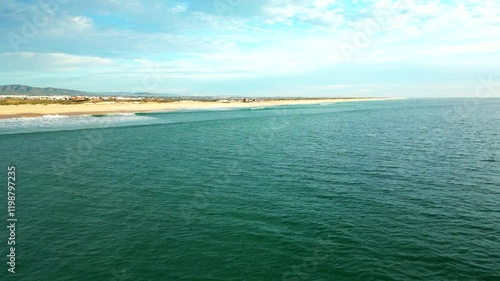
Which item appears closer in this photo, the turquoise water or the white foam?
the turquoise water

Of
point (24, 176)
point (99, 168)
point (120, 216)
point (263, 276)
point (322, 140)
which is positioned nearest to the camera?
point (263, 276)

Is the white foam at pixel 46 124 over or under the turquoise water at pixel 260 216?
over

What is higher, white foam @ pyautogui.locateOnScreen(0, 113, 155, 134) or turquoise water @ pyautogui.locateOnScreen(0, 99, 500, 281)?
white foam @ pyautogui.locateOnScreen(0, 113, 155, 134)

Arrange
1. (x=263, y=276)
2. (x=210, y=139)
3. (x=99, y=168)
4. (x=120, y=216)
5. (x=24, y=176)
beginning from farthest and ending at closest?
(x=210, y=139) < (x=99, y=168) < (x=24, y=176) < (x=120, y=216) < (x=263, y=276)

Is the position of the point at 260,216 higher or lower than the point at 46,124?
lower

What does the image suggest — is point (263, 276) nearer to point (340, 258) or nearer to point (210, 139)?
point (340, 258)

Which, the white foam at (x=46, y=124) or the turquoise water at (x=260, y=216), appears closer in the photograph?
the turquoise water at (x=260, y=216)

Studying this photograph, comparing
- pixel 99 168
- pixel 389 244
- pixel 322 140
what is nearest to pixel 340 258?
pixel 389 244

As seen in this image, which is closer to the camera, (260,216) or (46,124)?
(260,216)
